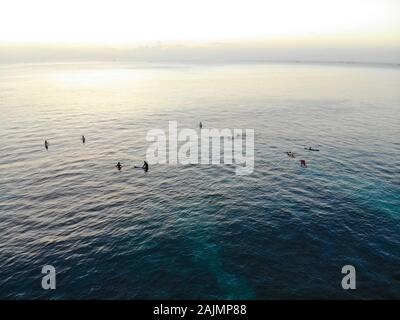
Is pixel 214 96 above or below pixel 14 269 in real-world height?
above

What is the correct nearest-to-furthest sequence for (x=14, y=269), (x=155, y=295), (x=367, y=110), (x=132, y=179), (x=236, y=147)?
(x=155, y=295)
(x=14, y=269)
(x=132, y=179)
(x=236, y=147)
(x=367, y=110)

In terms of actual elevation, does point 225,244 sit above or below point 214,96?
below

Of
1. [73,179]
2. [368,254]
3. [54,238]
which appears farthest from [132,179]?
[368,254]

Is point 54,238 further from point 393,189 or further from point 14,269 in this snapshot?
point 393,189

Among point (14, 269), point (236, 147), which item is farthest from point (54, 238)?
point (236, 147)
